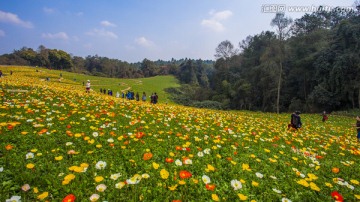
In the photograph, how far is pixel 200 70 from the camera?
152500mm

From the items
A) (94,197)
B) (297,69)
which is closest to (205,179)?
(94,197)

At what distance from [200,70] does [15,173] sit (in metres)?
151

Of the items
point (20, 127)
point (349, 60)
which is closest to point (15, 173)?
point (20, 127)

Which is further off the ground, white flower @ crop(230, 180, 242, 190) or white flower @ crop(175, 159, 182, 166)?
white flower @ crop(175, 159, 182, 166)

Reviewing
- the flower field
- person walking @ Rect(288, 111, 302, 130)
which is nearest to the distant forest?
person walking @ Rect(288, 111, 302, 130)

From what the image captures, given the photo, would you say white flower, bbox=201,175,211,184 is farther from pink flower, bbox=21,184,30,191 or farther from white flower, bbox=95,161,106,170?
pink flower, bbox=21,184,30,191

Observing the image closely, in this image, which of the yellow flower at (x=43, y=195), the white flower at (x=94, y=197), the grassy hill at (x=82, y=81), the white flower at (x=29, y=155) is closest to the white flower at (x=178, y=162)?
the white flower at (x=94, y=197)

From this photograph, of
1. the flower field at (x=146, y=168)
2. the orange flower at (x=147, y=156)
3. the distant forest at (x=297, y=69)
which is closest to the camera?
the flower field at (x=146, y=168)

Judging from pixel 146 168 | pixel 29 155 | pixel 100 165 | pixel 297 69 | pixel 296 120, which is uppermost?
pixel 297 69

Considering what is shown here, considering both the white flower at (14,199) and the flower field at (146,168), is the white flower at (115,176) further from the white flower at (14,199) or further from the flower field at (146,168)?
the white flower at (14,199)

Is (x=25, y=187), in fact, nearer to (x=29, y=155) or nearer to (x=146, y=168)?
(x=29, y=155)

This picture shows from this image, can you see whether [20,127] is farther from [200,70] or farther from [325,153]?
[200,70]

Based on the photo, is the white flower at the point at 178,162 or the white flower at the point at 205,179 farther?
the white flower at the point at 178,162

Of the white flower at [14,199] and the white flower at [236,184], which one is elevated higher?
the white flower at [14,199]
